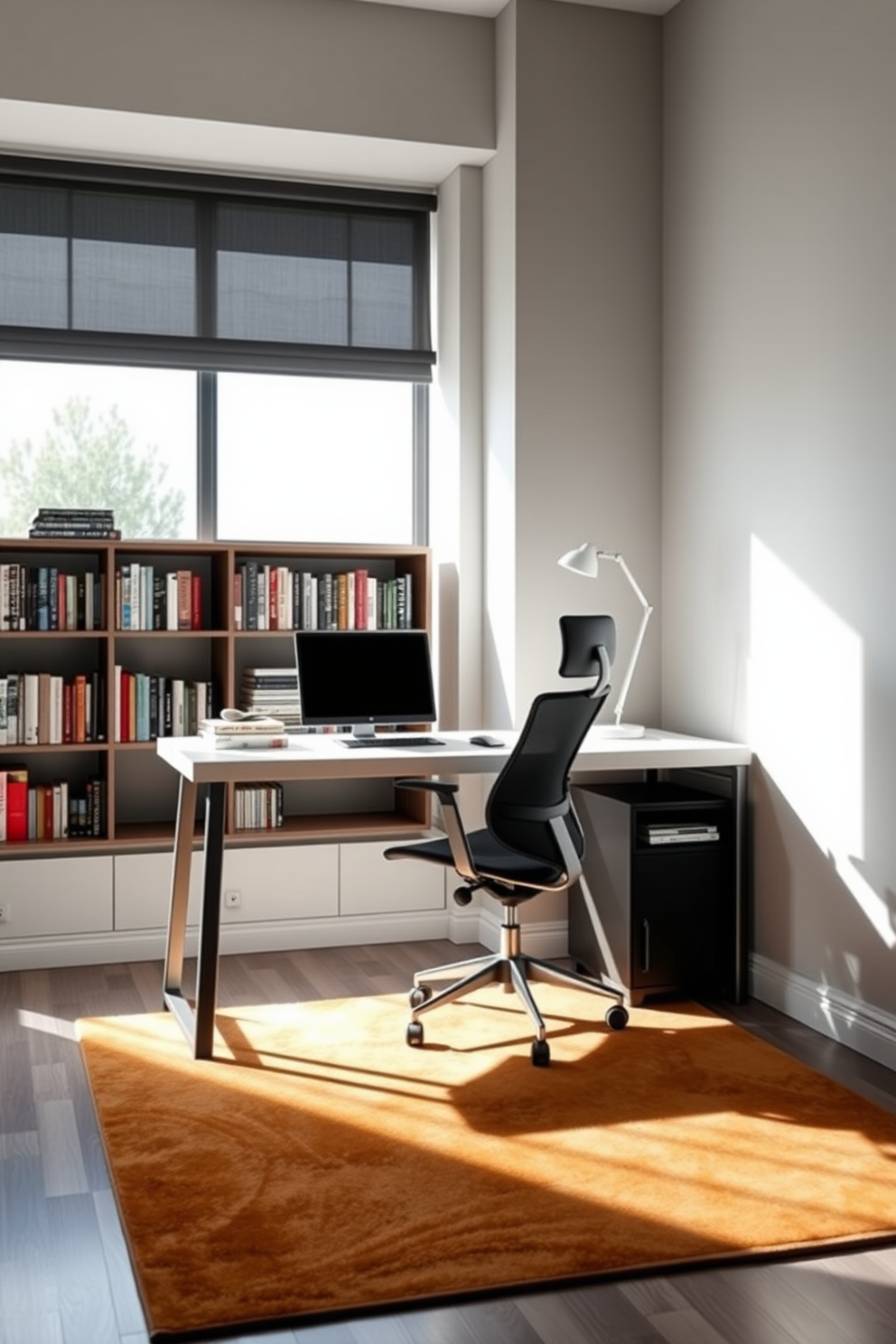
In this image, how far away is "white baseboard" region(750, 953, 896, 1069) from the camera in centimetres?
370

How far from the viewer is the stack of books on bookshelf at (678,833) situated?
4.18 m

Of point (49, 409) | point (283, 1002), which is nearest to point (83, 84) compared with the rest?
point (49, 409)

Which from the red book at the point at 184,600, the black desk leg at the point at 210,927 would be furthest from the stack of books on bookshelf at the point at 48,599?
the black desk leg at the point at 210,927

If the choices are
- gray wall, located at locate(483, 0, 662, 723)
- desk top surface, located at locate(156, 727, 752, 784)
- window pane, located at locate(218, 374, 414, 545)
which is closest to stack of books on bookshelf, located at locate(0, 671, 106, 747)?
desk top surface, located at locate(156, 727, 752, 784)

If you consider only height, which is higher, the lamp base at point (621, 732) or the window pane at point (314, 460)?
the window pane at point (314, 460)

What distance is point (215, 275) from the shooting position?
5.11 metres

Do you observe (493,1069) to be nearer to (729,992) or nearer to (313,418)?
(729,992)

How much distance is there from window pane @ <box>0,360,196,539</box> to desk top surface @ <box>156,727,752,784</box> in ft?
3.99

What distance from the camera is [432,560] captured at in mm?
5191

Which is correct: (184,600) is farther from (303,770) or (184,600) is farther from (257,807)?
(303,770)

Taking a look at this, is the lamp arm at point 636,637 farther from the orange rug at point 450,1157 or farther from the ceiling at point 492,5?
the ceiling at point 492,5

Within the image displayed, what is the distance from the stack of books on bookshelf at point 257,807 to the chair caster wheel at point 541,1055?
1.70 metres

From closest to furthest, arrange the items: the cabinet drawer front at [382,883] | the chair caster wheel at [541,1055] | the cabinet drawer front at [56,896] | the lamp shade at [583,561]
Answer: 1. the chair caster wheel at [541,1055]
2. the lamp shade at [583,561]
3. the cabinet drawer front at [56,896]
4. the cabinet drawer front at [382,883]

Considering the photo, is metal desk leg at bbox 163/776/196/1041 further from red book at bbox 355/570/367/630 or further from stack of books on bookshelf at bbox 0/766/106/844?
red book at bbox 355/570/367/630
